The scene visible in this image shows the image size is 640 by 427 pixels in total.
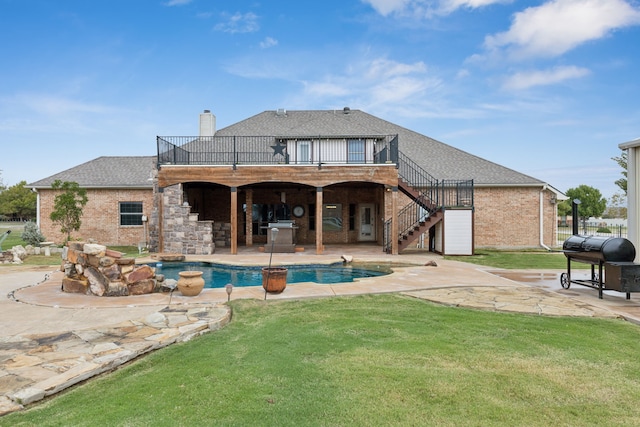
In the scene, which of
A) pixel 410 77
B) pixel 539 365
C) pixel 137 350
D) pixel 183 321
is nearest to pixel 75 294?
pixel 183 321

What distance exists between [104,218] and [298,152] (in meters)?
11.3

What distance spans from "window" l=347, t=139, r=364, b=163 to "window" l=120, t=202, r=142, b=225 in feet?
38.4

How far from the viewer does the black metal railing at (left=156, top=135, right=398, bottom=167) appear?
1712cm

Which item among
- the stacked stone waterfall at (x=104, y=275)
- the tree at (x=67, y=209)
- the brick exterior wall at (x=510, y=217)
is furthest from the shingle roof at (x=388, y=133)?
the stacked stone waterfall at (x=104, y=275)

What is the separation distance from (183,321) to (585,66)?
19543 millimetres

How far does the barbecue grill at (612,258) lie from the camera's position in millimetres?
7395

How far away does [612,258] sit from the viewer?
7703 millimetres

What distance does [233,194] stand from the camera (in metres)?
16.4

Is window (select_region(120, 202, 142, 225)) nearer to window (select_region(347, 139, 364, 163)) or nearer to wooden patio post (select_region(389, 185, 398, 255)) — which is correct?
window (select_region(347, 139, 364, 163))

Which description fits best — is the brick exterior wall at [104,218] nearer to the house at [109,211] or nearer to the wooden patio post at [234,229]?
the house at [109,211]

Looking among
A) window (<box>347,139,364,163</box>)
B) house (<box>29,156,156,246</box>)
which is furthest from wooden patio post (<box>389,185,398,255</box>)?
house (<box>29,156,156,246</box>)

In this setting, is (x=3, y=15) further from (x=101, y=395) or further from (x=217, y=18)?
(x=101, y=395)

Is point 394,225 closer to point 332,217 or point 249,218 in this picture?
point 332,217

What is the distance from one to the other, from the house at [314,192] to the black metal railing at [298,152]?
0.17 ft
